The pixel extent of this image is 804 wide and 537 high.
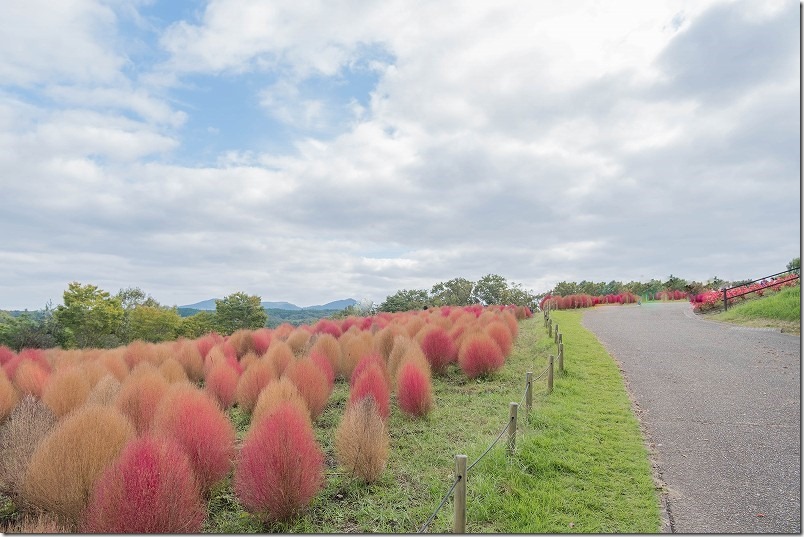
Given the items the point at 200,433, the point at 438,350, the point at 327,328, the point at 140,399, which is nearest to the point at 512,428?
the point at 200,433

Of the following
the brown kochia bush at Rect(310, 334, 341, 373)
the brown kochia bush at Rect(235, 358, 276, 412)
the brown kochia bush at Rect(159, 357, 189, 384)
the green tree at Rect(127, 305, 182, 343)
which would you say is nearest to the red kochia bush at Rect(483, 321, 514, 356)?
the brown kochia bush at Rect(310, 334, 341, 373)

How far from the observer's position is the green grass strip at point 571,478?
16.9 feet

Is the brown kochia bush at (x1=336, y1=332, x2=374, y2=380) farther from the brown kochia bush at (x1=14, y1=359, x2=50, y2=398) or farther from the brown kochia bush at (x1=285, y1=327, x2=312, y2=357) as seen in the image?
the brown kochia bush at (x1=14, y1=359, x2=50, y2=398)

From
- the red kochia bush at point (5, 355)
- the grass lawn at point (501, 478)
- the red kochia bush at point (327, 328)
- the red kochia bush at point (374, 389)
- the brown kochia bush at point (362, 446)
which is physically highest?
the red kochia bush at point (327, 328)

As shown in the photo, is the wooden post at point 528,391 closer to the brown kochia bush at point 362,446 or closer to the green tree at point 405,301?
the brown kochia bush at point 362,446

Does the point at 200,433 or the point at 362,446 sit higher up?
the point at 200,433

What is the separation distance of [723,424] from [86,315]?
41592 millimetres

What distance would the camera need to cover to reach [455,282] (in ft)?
140

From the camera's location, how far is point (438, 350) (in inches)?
499

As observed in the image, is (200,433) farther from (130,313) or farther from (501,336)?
(130,313)

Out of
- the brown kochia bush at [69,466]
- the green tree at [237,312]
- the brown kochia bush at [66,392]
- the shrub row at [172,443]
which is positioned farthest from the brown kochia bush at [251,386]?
the green tree at [237,312]

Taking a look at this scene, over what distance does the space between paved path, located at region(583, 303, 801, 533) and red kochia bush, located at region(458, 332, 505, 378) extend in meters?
3.16

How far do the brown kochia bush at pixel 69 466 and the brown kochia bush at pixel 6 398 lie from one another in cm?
473

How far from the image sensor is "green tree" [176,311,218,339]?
48.3m
